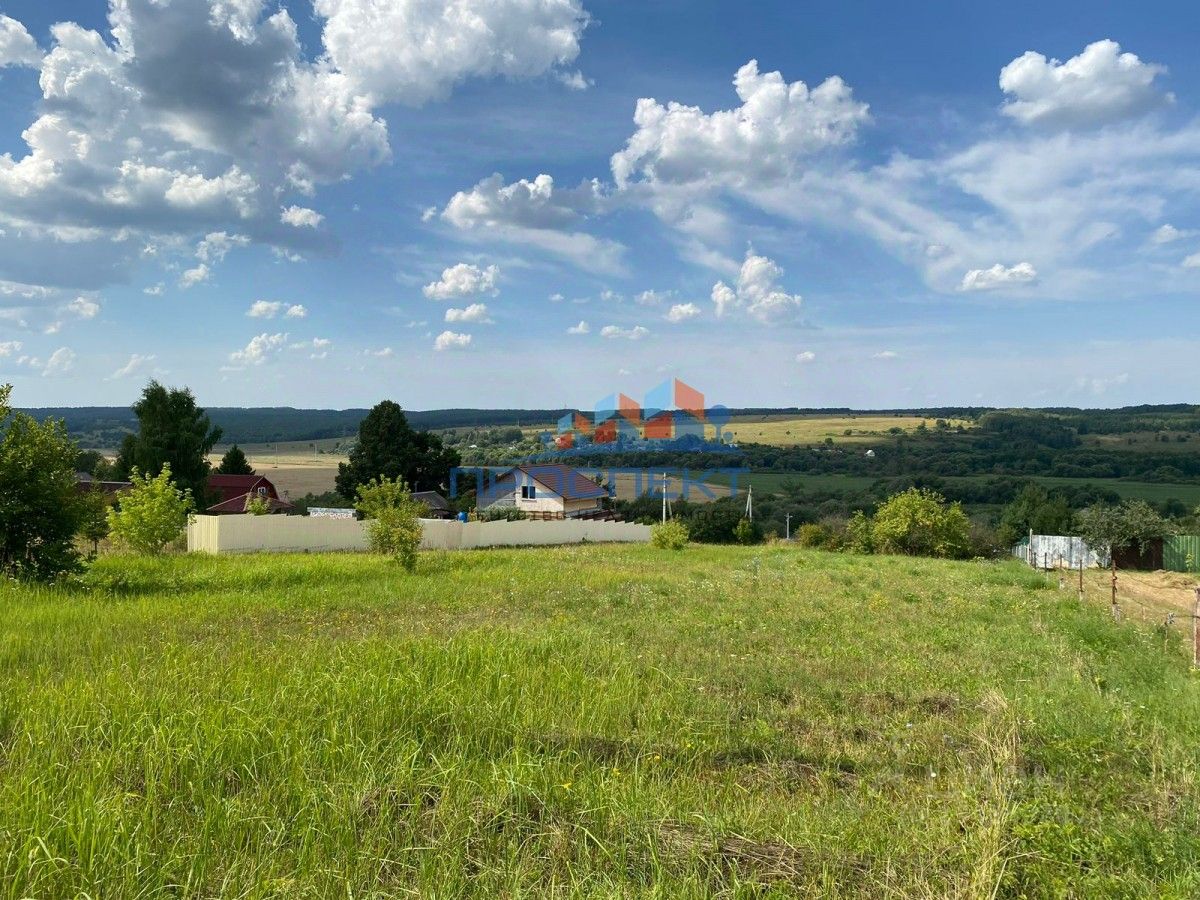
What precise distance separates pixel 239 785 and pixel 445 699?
1.63m

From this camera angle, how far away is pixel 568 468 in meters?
55.2

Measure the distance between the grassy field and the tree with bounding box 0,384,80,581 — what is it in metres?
2.64

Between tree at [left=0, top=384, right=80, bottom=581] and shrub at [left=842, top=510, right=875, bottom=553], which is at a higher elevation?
tree at [left=0, top=384, right=80, bottom=581]

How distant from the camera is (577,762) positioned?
4688 mm

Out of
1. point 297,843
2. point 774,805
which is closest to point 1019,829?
point 774,805

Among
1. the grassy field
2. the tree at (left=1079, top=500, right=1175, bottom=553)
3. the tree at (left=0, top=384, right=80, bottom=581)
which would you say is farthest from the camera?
the tree at (left=1079, top=500, right=1175, bottom=553)

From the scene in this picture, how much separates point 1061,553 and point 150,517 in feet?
116

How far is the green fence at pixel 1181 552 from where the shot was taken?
→ 1182 inches

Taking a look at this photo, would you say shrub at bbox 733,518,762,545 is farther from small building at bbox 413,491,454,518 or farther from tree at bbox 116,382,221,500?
tree at bbox 116,382,221,500

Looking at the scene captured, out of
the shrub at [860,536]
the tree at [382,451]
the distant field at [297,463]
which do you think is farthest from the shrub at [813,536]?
the distant field at [297,463]

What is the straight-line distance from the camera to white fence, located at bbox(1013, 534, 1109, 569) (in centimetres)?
3228

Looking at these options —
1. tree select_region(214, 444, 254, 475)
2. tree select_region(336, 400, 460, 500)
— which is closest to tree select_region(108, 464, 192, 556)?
tree select_region(336, 400, 460, 500)

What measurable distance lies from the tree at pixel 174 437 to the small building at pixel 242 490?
2107 mm

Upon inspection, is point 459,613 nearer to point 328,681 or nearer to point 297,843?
point 328,681
